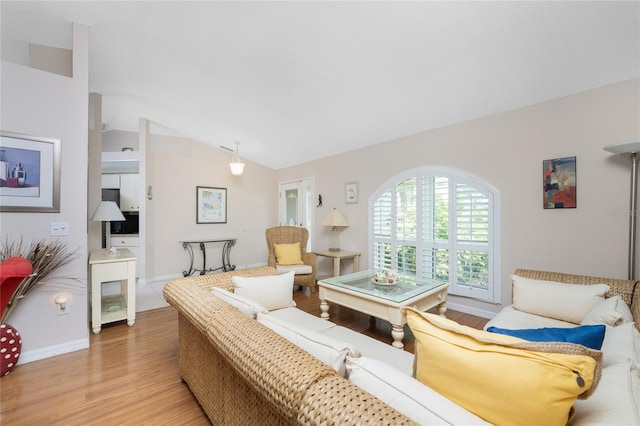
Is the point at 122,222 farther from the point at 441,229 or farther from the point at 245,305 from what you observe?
the point at 441,229

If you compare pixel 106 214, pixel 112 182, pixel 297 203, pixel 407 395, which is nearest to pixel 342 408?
pixel 407 395

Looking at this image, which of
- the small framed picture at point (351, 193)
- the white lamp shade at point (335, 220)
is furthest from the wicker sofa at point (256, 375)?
the small framed picture at point (351, 193)

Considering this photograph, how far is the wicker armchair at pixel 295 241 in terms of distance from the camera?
404 cm

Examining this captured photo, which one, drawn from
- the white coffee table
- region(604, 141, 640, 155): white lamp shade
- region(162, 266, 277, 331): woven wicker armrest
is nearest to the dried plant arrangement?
region(162, 266, 277, 331): woven wicker armrest

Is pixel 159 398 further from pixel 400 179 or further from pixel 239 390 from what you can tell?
pixel 400 179

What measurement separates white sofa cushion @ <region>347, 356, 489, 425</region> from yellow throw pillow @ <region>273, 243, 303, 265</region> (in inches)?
133

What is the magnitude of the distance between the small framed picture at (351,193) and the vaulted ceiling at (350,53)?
987 millimetres

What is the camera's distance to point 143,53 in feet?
9.11

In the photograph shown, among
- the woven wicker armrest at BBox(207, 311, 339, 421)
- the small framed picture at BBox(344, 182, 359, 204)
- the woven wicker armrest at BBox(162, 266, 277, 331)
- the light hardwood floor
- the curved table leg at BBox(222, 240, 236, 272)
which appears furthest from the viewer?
the curved table leg at BBox(222, 240, 236, 272)

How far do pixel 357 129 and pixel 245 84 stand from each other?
5.23 ft

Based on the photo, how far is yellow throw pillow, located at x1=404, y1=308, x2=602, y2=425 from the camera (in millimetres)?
653

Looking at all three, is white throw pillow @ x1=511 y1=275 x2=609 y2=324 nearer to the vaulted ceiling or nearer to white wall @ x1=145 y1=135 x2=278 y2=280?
the vaulted ceiling

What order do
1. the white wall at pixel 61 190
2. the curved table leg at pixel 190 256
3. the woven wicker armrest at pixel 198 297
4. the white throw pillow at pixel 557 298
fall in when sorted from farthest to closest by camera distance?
1. the curved table leg at pixel 190 256
2. the white wall at pixel 61 190
3. the white throw pillow at pixel 557 298
4. the woven wicker armrest at pixel 198 297

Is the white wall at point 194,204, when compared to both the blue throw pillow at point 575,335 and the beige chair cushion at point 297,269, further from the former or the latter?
the blue throw pillow at point 575,335
